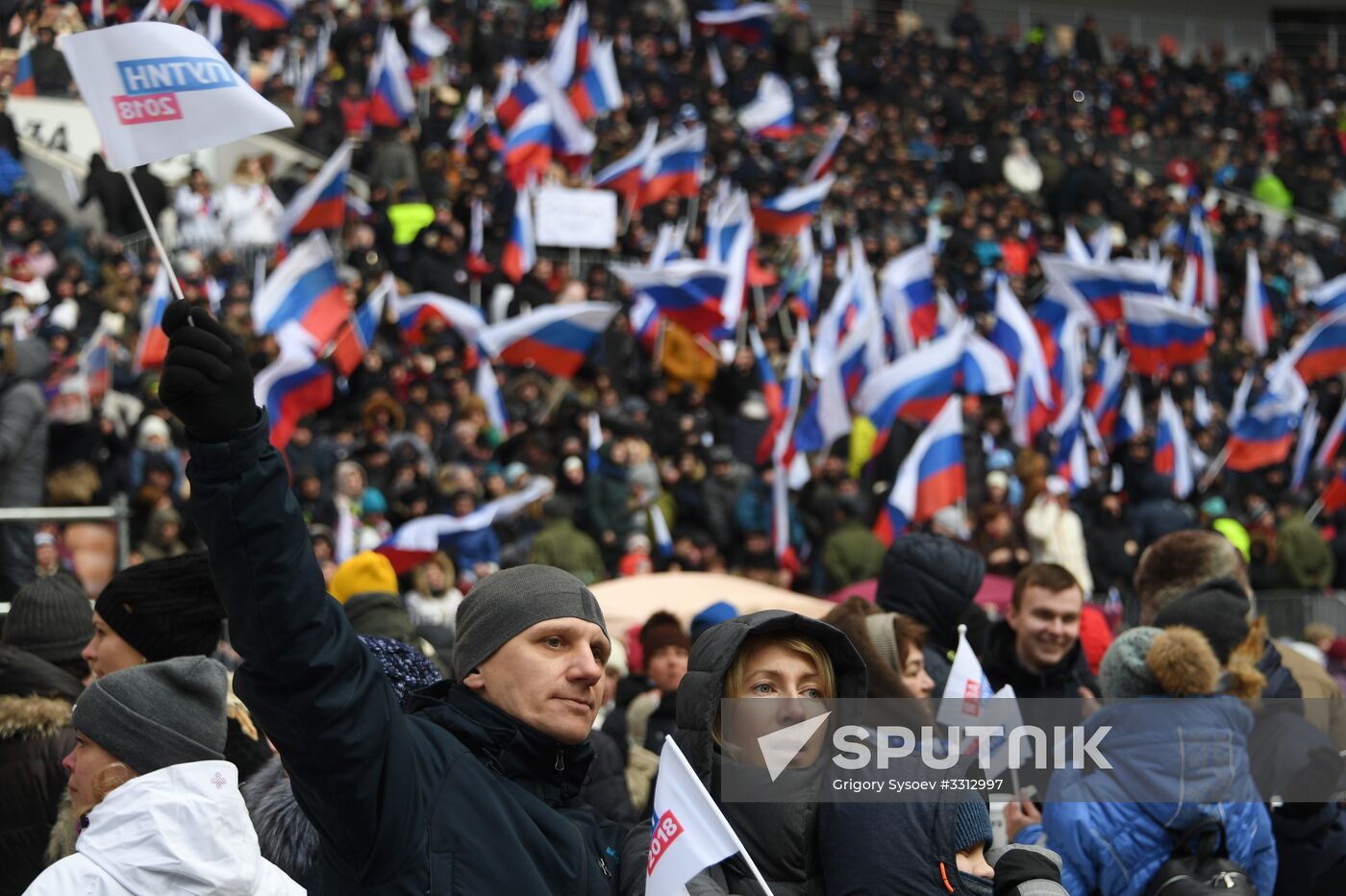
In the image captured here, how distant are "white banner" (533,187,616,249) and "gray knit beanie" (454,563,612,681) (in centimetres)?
1500

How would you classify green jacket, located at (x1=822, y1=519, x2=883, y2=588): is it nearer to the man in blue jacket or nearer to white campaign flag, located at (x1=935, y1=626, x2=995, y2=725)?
white campaign flag, located at (x1=935, y1=626, x2=995, y2=725)

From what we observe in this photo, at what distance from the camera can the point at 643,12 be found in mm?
24203

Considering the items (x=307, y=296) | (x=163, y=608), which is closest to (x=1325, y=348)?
(x=307, y=296)

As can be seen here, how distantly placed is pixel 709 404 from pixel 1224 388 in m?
6.54

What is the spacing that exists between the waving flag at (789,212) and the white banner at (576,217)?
1497 mm

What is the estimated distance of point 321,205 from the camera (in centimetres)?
1421

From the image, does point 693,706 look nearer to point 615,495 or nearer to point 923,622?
point 923,622

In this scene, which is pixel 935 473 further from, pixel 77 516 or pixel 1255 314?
pixel 1255 314

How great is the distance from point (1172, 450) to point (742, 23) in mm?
11155

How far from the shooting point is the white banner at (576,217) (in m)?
18.0

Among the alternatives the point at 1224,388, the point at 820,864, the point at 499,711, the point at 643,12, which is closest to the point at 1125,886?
the point at 820,864

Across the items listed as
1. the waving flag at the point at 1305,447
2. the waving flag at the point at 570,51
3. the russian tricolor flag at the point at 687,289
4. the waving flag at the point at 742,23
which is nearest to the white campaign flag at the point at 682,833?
the russian tricolor flag at the point at 687,289

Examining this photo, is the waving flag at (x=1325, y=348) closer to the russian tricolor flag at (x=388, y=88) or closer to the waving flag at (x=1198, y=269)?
the waving flag at (x=1198, y=269)

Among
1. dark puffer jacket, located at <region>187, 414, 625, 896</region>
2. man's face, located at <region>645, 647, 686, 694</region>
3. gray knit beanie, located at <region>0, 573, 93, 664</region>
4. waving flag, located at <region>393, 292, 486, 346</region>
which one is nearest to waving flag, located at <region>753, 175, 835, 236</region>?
waving flag, located at <region>393, 292, 486, 346</region>
